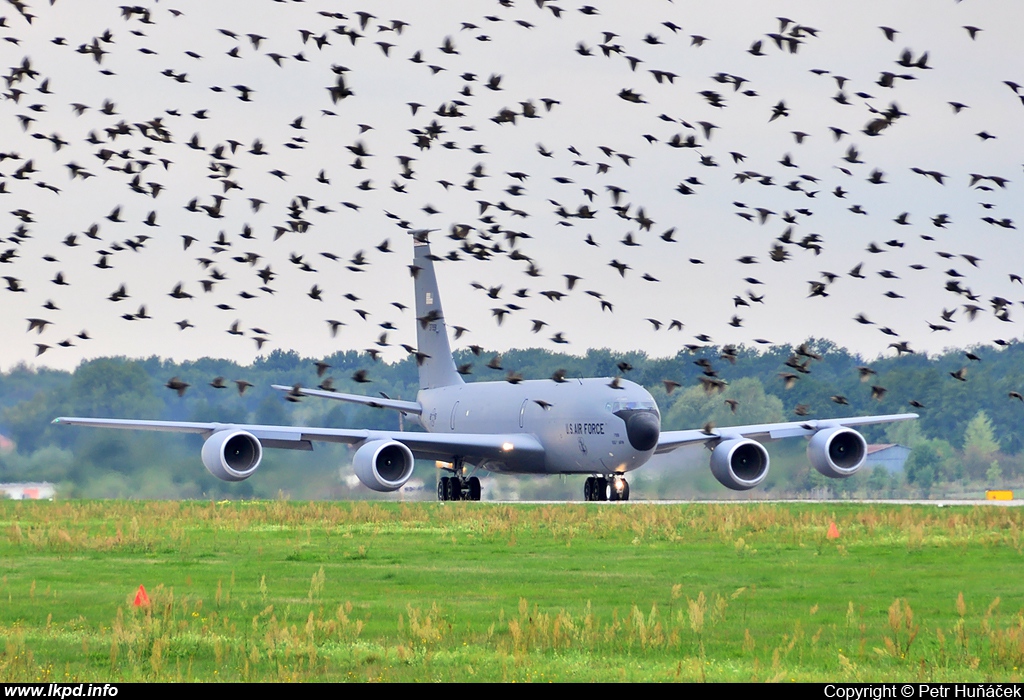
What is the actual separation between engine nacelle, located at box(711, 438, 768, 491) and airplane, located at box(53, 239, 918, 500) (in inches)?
1.5

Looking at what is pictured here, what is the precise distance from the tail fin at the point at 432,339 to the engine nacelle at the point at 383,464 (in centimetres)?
1439

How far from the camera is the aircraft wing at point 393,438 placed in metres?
55.7

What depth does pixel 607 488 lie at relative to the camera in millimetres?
56906

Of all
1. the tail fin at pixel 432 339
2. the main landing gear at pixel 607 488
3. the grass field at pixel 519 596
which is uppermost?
the tail fin at pixel 432 339

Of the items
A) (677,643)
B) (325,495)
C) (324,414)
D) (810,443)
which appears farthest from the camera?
(324,414)

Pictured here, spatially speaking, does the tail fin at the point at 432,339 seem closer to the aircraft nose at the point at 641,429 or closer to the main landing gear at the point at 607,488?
the main landing gear at the point at 607,488

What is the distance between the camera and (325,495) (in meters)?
60.5

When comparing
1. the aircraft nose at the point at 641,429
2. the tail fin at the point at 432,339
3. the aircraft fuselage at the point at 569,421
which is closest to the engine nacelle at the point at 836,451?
the aircraft fuselage at the point at 569,421

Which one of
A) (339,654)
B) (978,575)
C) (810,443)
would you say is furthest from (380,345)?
(810,443)

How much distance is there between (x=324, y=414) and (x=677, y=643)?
2633 inches

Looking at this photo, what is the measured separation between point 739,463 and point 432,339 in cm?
1871

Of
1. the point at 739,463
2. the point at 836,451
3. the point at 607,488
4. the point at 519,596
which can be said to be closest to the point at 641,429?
the point at 607,488

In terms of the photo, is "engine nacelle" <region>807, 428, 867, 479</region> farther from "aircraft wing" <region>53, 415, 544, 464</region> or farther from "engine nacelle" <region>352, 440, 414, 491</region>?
"engine nacelle" <region>352, 440, 414, 491</region>
